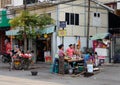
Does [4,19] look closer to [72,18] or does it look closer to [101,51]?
[72,18]

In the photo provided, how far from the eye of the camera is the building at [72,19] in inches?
1254

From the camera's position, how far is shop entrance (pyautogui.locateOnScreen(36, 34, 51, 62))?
34125 millimetres

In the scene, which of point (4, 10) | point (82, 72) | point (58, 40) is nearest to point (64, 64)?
point (82, 72)

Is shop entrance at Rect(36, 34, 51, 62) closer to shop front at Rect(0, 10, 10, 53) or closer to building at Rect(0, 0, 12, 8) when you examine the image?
shop front at Rect(0, 10, 10, 53)

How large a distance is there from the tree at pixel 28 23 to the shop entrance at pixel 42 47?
3.88 meters

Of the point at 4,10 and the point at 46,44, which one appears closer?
the point at 46,44

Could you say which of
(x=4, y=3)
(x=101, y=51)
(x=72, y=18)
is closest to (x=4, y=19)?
(x=4, y=3)

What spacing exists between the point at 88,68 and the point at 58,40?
939 cm

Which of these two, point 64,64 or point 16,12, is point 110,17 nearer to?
point 16,12

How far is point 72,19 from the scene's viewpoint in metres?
33.0

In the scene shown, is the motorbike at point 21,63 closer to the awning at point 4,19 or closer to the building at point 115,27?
the building at point 115,27

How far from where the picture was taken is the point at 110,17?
35625 millimetres

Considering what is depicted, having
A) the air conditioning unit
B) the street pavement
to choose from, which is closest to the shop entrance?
the air conditioning unit

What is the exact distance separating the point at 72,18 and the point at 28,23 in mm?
4910
